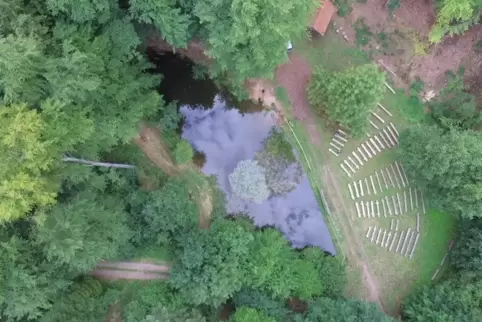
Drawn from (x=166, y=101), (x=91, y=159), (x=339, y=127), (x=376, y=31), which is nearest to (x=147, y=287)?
(x=91, y=159)

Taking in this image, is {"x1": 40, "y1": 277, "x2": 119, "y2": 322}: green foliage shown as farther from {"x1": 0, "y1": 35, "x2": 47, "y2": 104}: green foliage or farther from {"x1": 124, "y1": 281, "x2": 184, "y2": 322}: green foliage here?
{"x1": 0, "y1": 35, "x2": 47, "y2": 104}: green foliage

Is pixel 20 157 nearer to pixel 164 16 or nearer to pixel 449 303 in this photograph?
pixel 164 16

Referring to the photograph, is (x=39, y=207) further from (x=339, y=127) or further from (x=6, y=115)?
(x=339, y=127)

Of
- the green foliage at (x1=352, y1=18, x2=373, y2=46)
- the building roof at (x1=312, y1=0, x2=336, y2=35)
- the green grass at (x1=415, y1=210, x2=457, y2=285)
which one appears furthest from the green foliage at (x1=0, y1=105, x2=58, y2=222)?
the green grass at (x1=415, y1=210, x2=457, y2=285)

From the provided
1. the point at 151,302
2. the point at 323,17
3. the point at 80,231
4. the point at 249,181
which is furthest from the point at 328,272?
the point at 323,17

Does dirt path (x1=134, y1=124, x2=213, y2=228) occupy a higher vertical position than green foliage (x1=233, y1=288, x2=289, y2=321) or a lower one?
higher

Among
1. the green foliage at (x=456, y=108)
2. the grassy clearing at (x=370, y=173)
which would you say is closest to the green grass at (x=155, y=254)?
the grassy clearing at (x=370, y=173)
